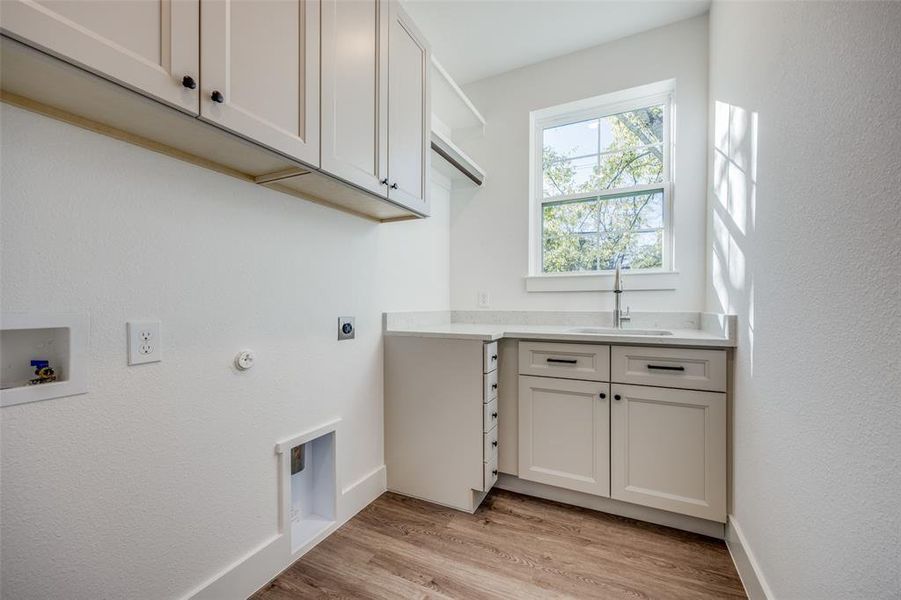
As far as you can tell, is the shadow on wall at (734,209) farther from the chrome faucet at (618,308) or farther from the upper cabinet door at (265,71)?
the upper cabinet door at (265,71)

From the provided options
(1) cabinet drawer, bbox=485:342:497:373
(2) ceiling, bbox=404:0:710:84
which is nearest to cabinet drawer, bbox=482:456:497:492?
(1) cabinet drawer, bbox=485:342:497:373

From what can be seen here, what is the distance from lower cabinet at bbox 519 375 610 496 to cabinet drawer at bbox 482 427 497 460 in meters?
0.15

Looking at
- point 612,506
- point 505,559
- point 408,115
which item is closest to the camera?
point 505,559

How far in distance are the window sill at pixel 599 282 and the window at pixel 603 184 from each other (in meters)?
0.10

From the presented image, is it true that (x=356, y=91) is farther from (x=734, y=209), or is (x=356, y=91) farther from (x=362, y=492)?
(x=362, y=492)

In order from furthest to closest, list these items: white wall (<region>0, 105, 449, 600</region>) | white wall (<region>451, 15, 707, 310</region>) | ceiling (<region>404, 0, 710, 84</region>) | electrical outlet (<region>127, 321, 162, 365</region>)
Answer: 1. white wall (<region>451, 15, 707, 310</region>)
2. ceiling (<region>404, 0, 710, 84</region>)
3. electrical outlet (<region>127, 321, 162, 365</region>)
4. white wall (<region>0, 105, 449, 600</region>)

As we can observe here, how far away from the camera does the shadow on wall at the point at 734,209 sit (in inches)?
55.6

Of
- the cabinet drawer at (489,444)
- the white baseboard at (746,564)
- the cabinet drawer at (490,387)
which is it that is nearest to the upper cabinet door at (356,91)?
the cabinet drawer at (490,387)

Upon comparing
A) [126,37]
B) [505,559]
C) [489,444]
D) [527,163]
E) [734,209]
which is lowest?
[505,559]

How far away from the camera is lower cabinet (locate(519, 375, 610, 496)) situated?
1.87 meters

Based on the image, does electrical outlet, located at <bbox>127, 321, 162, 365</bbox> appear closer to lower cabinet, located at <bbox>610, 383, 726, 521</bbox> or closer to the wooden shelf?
the wooden shelf

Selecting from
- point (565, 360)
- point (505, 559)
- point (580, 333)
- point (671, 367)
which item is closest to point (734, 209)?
point (671, 367)

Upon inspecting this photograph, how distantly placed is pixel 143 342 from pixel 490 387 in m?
1.48

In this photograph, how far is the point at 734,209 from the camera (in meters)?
1.62
